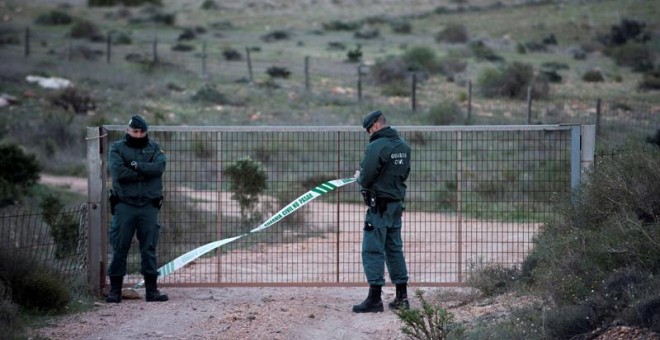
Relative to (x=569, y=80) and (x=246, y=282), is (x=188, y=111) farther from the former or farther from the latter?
(x=246, y=282)

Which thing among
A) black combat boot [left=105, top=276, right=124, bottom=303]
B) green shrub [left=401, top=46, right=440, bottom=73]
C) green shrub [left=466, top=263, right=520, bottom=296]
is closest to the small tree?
black combat boot [left=105, top=276, right=124, bottom=303]

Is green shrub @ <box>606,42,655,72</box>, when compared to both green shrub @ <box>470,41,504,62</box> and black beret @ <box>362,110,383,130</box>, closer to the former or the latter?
green shrub @ <box>470,41,504,62</box>

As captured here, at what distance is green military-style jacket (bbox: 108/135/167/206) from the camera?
34.7 feet

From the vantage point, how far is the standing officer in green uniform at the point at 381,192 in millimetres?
10117

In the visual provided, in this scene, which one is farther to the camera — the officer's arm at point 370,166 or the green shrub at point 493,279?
the green shrub at point 493,279

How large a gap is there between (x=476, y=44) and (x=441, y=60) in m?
11.4

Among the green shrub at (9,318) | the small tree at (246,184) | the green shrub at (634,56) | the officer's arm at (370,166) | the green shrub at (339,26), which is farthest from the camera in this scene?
the green shrub at (339,26)

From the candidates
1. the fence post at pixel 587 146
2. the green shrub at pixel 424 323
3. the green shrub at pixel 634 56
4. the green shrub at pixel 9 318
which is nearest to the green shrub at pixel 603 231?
the fence post at pixel 587 146

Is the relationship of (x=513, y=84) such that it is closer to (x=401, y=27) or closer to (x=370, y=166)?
(x=370, y=166)

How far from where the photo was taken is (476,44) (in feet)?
188

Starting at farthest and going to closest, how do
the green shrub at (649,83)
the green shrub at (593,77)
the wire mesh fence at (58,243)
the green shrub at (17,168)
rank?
the green shrub at (593,77) < the green shrub at (649,83) < the green shrub at (17,168) < the wire mesh fence at (58,243)

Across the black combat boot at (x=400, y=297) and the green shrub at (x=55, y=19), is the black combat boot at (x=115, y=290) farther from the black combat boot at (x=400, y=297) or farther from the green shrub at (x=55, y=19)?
the green shrub at (x=55, y=19)

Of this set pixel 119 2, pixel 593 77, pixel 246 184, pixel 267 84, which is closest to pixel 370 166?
pixel 246 184

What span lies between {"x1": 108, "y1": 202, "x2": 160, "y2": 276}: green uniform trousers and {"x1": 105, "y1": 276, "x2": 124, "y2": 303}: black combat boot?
7cm
